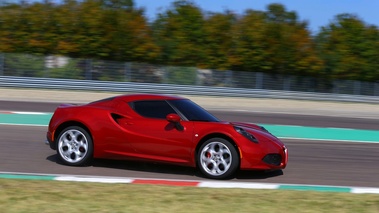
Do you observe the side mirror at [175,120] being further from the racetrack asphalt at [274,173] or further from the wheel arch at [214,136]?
the racetrack asphalt at [274,173]

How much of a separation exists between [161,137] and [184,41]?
98.5 ft

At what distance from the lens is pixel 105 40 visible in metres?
38.1

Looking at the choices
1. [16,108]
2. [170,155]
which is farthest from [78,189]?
[16,108]

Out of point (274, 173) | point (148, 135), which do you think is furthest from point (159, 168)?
point (274, 173)

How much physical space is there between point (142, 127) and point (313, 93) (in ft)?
77.4

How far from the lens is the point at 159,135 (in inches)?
384

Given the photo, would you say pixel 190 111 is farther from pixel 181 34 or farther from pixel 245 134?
pixel 181 34

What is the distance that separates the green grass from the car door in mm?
1291

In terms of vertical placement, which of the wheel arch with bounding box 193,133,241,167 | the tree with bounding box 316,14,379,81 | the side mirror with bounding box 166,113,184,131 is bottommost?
the wheel arch with bounding box 193,133,241,167

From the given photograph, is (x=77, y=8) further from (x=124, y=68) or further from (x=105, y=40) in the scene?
(x=124, y=68)

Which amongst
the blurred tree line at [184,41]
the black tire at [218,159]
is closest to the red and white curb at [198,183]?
the black tire at [218,159]

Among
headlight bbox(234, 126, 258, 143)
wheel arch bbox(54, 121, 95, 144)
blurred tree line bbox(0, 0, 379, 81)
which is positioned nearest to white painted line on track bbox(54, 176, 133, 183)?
wheel arch bbox(54, 121, 95, 144)

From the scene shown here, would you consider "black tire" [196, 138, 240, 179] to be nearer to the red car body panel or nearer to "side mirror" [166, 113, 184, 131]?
the red car body panel

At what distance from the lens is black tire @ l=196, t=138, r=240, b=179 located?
9430 mm
